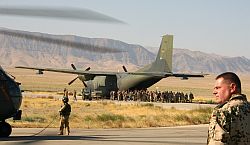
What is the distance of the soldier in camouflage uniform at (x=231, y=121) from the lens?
13.7 ft

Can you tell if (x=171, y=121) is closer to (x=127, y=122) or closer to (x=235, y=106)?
(x=127, y=122)

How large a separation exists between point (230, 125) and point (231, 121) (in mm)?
34

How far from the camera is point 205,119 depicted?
96.8 ft

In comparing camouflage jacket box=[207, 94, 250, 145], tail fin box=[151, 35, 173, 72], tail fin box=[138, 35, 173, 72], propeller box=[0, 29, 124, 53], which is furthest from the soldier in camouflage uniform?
tail fin box=[151, 35, 173, 72]

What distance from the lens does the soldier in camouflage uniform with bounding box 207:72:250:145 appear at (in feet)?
13.7

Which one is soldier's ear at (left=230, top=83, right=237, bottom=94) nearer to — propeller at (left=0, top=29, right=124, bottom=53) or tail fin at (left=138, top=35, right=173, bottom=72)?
propeller at (left=0, top=29, right=124, bottom=53)

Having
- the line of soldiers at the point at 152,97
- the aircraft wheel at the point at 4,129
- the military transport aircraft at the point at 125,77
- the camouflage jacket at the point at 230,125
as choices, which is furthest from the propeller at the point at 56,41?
the military transport aircraft at the point at 125,77

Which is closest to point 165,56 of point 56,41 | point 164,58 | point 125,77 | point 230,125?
point 164,58

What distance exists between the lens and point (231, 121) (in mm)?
4176

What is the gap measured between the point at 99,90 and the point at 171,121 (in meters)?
30.4

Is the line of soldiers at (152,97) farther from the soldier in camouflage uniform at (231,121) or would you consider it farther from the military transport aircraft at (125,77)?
the soldier in camouflage uniform at (231,121)

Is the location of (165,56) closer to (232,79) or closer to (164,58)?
(164,58)

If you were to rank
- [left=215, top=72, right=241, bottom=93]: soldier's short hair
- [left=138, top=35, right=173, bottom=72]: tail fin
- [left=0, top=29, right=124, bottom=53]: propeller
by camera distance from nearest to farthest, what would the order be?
[left=215, top=72, right=241, bottom=93]: soldier's short hair → [left=0, top=29, right=124, bottom=53]: propeller → [left=138, top=35, right=173, bottom=72]: tail fin

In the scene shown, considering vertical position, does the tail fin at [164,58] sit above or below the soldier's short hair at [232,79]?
above
